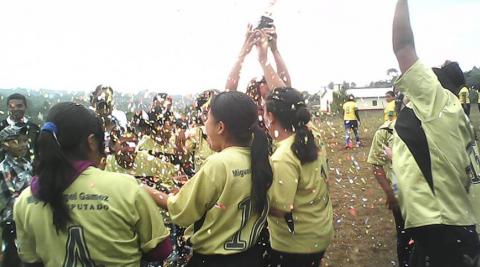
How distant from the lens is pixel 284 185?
296cm

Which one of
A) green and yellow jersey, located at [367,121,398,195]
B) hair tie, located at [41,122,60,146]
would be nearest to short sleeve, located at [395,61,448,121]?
hair tie, located at [41,122,60,146]

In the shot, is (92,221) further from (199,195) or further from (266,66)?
(266,66)

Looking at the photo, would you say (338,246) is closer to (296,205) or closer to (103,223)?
(296,205)

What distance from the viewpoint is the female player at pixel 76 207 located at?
6.87 ft

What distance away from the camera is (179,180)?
3.49m

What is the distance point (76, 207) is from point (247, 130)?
1.06 meters

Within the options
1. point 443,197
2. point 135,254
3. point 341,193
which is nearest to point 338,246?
point 341,193

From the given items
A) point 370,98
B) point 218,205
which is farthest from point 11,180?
point 370,98

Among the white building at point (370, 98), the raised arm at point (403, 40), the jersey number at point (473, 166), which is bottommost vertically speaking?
the white building at point (370, 98)

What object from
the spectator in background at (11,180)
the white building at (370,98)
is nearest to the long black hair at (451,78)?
the spectator in background at (11,180)

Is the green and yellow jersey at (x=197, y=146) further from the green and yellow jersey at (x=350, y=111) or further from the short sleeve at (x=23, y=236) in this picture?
the green and yellow jersey at (x=350, y=111)

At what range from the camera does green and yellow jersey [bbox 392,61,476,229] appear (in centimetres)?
250

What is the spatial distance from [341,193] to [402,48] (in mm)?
6768

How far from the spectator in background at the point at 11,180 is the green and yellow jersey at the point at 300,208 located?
8.28ft
